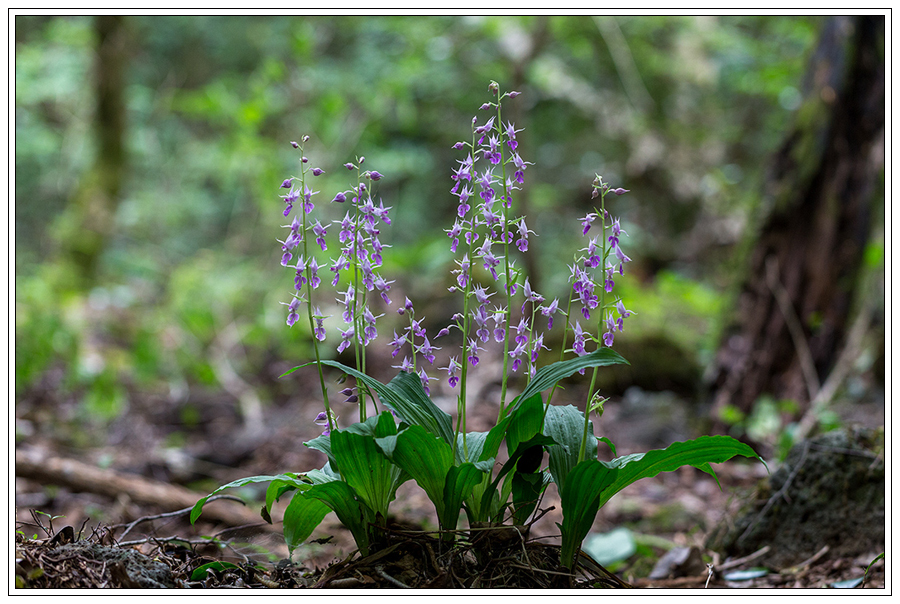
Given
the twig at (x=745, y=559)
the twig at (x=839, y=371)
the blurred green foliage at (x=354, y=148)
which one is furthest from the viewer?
the blurred green foliage at (x=354, y=148)

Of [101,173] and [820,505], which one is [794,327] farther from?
[101,173]

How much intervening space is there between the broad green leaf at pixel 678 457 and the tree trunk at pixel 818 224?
306cm

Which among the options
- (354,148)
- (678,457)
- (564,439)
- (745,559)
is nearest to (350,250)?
(564,439)

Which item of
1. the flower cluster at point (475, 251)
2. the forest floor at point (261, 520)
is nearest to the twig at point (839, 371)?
the forest floor at point (261, 520)

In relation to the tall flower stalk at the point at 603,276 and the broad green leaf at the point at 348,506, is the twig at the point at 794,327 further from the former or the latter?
the broad green leaf at the point at 348,506

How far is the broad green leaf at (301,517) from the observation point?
1828 mm

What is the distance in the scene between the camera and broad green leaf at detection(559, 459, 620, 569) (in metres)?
1.73

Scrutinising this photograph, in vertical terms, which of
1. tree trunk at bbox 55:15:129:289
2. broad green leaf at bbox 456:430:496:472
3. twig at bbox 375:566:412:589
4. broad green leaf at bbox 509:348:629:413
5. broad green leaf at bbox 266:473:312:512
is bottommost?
twig at bbox 375:566:412:589

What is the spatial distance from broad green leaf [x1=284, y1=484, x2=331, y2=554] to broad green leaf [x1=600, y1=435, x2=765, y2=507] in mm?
783

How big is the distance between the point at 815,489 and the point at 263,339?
250 inches

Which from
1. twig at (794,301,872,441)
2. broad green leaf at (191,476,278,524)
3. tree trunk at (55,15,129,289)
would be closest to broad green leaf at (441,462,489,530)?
broad green leaf at (191,476,278,524)

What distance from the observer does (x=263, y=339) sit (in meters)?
7.89

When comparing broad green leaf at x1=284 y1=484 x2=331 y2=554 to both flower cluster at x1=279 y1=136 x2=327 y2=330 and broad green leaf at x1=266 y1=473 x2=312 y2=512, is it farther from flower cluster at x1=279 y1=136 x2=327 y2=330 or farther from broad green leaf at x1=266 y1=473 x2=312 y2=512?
flower cluster at x1=279 y1=136 x2=327 y2=330
